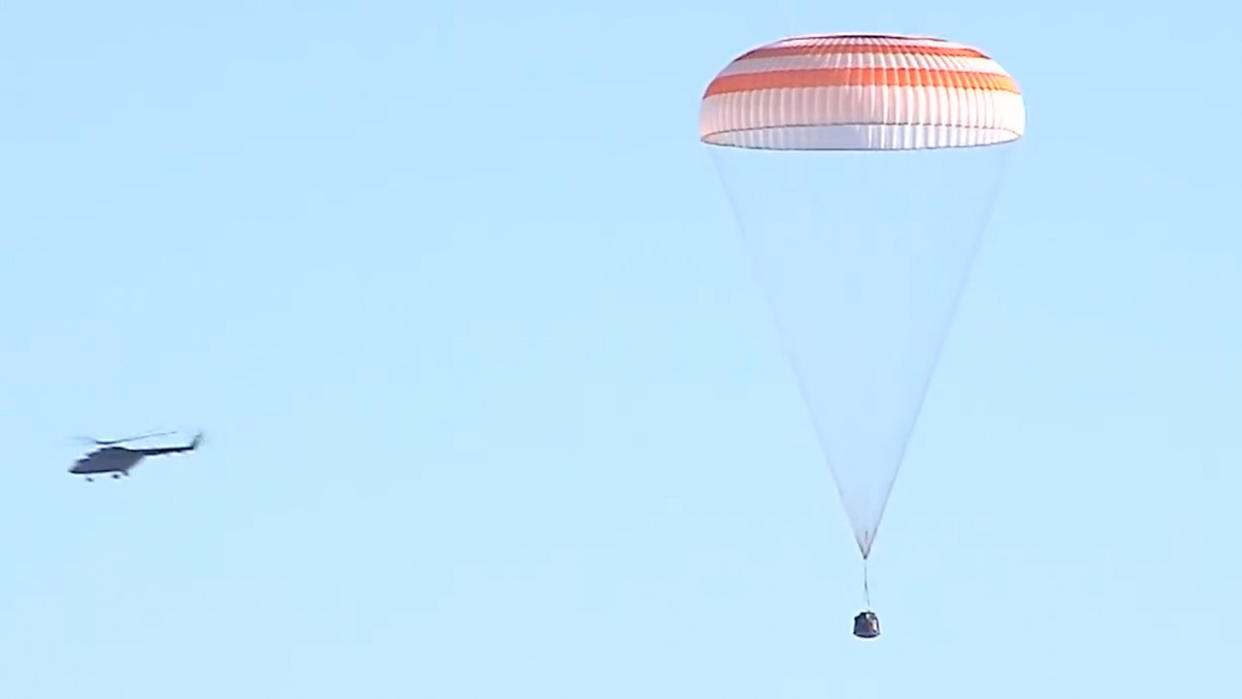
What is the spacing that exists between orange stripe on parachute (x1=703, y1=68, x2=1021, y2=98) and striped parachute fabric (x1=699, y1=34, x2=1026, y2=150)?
12 millimetres

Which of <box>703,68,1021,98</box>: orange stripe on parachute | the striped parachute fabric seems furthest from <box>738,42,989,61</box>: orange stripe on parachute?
<box>703,68,1021,98</box>: orange stripe on parachute

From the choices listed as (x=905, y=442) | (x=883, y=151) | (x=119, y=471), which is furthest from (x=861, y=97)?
(x=119, y=471)

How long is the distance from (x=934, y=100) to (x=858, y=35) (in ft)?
5.00

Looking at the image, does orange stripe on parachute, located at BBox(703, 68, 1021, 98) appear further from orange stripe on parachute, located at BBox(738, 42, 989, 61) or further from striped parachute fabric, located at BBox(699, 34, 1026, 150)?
orange stripe on parachute, located at BBox(738, 42, 989, 61)

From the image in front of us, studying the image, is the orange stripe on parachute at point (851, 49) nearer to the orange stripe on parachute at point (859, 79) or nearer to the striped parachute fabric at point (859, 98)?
the striped parachute fabric at point (859, 98)

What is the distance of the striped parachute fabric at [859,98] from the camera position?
4484 centimetres

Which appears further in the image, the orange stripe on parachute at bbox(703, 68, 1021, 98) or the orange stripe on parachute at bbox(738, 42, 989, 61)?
the orange stripe on parachute at bbox(738, 42, 989, 61)

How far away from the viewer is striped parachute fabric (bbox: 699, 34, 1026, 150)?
1766 inches

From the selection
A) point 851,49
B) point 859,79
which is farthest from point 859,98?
point 851,49

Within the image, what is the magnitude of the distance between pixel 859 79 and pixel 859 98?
0.25 meters

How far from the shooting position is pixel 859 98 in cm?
4481

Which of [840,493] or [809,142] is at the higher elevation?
[809,142]

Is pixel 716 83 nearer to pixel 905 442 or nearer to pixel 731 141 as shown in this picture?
pixel 731 141

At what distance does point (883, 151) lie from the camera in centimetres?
4544
